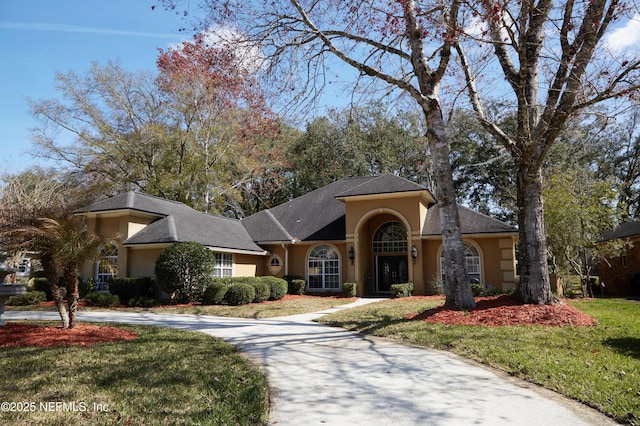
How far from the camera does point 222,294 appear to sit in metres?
16.2

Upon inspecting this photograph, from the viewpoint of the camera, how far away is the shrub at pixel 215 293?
1617 centimetres

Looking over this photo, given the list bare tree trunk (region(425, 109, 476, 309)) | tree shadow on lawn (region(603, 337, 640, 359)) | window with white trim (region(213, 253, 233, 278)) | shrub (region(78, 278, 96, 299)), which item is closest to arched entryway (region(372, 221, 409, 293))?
window with white trim (region(213, 253, 233, 278))

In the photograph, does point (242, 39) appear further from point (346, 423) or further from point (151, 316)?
point (346, 423)

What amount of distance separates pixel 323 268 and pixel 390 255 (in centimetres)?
376

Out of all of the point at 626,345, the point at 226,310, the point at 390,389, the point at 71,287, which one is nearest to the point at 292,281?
the point at 226,310

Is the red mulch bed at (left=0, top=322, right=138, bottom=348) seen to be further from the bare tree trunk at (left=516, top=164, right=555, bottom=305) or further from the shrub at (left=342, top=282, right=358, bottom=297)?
the shrub at (left=342, top=282, right=358, bottom=297)

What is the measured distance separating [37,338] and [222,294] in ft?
28.4

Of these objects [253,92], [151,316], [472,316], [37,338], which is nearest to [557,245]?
[472,316]

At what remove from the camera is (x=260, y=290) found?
17.3 meters

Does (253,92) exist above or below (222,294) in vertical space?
above

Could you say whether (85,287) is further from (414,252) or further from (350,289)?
(414,252)

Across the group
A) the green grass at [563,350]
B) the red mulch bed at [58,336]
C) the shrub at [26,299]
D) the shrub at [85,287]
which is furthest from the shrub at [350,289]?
the shrub at [26,299]

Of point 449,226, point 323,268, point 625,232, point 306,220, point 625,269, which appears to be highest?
point 306,220

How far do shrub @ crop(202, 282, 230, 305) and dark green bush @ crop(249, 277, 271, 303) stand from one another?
1.35 meters
